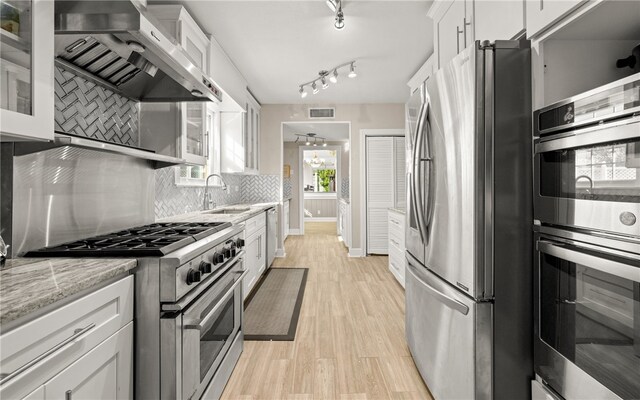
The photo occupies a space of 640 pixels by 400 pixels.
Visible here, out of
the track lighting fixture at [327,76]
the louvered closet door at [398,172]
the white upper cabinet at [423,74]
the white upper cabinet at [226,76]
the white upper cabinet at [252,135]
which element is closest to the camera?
the white upper cabinet at [226,76]

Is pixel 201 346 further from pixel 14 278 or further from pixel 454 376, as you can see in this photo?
pixel 454 376

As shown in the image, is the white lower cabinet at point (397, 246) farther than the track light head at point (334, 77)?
No

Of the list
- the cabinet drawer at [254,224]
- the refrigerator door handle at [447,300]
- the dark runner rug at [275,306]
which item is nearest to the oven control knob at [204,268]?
the refrigerator door handle at [447,300]

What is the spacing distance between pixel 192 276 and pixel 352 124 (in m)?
4.84

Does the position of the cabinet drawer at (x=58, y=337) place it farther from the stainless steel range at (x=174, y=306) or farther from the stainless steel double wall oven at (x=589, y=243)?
the stainless steel double wall oven at (x=589, y=243)

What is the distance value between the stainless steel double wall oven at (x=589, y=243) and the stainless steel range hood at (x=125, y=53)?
1.66m

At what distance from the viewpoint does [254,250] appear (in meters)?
3.71

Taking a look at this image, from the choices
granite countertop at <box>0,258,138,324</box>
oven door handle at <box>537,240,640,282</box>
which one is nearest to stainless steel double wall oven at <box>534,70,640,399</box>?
oven door handle at <box>537,240,640,282</box>

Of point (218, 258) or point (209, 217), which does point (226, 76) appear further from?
point (218, 258)

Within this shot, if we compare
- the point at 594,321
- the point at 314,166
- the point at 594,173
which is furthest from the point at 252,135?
the point at 314,166

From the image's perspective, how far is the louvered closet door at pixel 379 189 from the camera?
18.6 ft

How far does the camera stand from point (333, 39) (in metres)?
3.27

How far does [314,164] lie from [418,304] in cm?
993

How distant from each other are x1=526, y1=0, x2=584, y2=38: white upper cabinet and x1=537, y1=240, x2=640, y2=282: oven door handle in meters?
0.84
